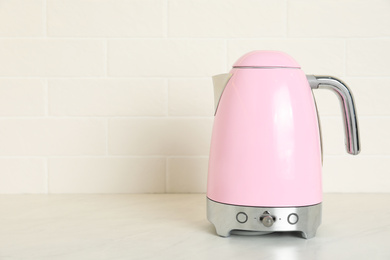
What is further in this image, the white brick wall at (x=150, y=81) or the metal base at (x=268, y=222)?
the white brick wall at (x=150, y=81)

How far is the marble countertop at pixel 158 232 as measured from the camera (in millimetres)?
578

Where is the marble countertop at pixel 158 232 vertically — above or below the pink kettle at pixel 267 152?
below

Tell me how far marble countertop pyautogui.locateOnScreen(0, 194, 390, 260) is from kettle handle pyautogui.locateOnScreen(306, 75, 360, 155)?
14 cm

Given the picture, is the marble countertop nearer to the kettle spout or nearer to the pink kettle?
the pink kettle

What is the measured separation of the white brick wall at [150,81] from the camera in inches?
37.3

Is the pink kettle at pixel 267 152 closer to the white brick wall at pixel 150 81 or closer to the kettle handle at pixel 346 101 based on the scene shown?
the kettle handle at pixel 346 101

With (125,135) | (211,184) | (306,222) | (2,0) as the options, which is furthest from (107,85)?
(306,222)

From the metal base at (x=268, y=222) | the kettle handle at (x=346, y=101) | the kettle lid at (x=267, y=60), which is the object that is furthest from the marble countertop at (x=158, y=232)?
the kettle lid at (x=267, y=60)

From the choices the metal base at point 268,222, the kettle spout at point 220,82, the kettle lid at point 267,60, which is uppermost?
the kettle lid at point 267,60

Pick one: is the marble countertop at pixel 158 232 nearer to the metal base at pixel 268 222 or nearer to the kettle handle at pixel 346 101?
the metal base at pixel 268 222

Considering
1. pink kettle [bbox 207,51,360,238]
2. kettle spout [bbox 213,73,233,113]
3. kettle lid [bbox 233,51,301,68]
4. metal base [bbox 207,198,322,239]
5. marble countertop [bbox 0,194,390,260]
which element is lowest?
marble countertop [bbox 0,194,390,260]

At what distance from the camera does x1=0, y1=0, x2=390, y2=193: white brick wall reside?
3.11 ft

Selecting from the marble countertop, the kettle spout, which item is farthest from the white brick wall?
the kettle spout

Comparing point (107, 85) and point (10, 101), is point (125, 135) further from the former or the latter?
point (10, 101)
